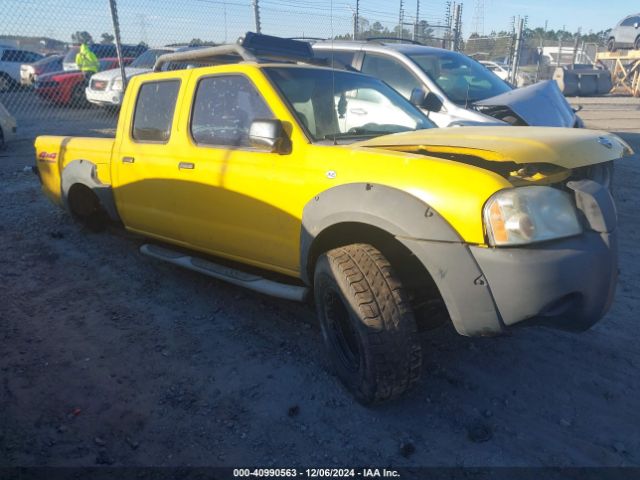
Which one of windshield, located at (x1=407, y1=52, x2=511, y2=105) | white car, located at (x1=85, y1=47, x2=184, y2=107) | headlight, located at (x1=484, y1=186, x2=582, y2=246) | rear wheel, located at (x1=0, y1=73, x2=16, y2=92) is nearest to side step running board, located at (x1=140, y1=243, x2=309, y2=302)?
headlight, located at (x1=484, y1=186, x2=582, y2=246)

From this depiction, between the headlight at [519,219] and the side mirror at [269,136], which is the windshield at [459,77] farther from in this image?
the headlight at [519,219]

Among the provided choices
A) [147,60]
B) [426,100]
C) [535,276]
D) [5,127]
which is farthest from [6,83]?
[535,276]

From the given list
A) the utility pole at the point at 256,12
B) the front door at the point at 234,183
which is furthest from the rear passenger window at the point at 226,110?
the utility pole at the point at 256,12

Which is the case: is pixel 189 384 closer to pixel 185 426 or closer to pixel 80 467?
pixel 185 426

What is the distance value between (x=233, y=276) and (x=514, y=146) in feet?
6.34

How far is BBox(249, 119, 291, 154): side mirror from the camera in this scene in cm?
283

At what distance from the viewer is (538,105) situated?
5.43 metres

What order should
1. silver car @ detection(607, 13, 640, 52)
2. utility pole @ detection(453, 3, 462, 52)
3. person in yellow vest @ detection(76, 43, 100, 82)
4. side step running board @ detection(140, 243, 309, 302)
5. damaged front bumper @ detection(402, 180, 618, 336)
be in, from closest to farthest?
damaged front bumper @ detection(402, 180, 618, 336) < side step running board @ detection(140, 243, 309, 302) < utility pole @ detection(453, 3, 462, 52) < person in yellow vest @ detection(76, 43, 100, 82) < silver car @ detection(607, 13, 640, 52)

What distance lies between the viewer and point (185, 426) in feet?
8.25

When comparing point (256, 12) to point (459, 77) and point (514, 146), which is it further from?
point (514, 146)

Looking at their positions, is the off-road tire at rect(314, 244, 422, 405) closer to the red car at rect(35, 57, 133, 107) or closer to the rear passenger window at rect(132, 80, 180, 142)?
the rear passenger window at rect(132, 80, 180, 142)

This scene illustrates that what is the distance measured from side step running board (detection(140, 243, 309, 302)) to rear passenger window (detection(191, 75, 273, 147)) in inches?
33.9

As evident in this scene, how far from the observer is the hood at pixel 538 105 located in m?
5.32

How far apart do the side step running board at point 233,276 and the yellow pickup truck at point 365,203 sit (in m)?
0.02
